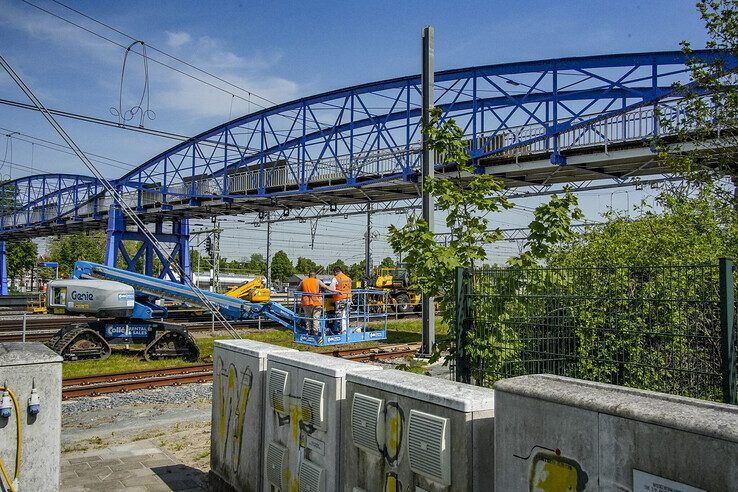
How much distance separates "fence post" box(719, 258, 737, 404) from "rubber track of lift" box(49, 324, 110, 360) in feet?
49.3

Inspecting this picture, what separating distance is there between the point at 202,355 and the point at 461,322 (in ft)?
42.0

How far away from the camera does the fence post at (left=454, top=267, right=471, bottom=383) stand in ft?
23.5

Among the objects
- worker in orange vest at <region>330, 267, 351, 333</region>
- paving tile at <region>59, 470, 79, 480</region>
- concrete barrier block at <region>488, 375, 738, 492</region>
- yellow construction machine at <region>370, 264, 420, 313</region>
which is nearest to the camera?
concrete barrier block at <region>488, 375, 738, 492</region>

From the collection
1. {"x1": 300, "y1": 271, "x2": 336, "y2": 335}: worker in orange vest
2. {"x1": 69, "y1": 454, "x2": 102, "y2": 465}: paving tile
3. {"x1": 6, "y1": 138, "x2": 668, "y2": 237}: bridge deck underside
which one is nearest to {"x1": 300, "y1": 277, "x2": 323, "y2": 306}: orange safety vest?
{"x1": 300, "y1": 271, "x2": 336, "y2": 335}: worker in orange vest

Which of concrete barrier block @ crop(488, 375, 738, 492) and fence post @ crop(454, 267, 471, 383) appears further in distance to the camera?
fence post @ crop(454, 267, 471, 383)

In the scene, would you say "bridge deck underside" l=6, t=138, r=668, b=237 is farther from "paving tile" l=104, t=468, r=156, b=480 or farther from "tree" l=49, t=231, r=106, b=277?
"tree" l=49, t=231, r=106, b=277

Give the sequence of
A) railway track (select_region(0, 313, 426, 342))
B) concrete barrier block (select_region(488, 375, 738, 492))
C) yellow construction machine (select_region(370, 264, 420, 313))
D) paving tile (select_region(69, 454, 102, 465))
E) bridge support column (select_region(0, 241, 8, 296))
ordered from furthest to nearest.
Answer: bridge support column (select_region(0, 241, 8, 296)) → yellow construction machine (select_region(370, 264, 420, 313)) → railway track (select_region(0, 313, 426, 342)) → paving tile (select_region(69, 454, 102, 465)) → concrete barrier block (select_region(488, 375, 738, 492))

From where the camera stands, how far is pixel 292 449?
5.59 m

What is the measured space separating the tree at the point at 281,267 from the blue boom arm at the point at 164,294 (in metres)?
78.5

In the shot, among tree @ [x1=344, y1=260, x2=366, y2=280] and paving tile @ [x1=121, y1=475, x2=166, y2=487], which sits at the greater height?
tree @ [x1=344, y1=260, x2=366, y2=280]

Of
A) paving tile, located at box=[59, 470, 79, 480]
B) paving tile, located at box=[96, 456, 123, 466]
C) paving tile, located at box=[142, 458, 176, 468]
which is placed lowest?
paving tile, located at box=[96, 456, 123, 466]

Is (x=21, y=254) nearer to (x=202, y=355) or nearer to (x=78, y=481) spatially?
(x=202, y=355)

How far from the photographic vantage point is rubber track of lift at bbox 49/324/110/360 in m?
16.1

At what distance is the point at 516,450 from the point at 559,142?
78.6ft
